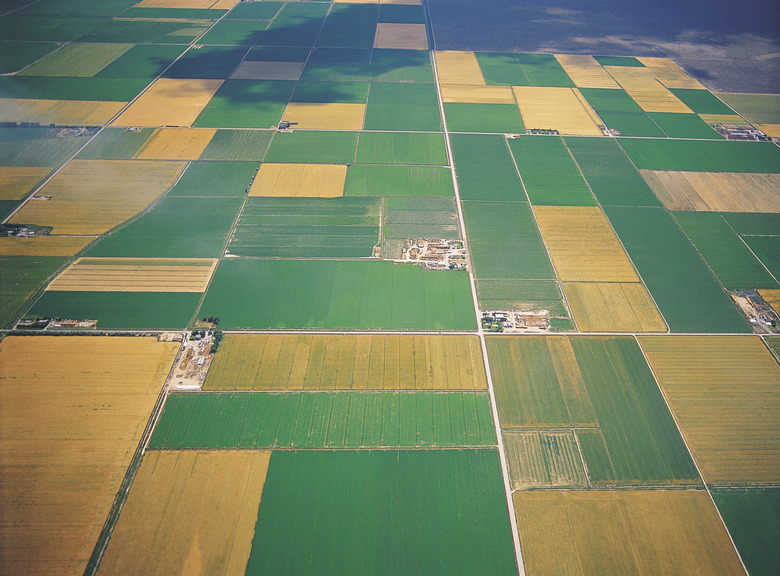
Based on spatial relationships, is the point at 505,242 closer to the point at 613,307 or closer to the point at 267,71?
the point at 613,307

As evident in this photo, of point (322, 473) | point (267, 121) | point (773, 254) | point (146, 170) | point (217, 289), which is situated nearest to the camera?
point (322, 473)

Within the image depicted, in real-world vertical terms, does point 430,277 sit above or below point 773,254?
below

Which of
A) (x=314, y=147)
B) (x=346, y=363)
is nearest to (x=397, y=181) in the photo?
(x=314, y=147)

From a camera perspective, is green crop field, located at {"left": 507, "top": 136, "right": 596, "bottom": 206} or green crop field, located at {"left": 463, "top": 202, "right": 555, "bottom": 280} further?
green crop field, located at {"left": 507, "top": 136, "right": 596, "bottom": 206}

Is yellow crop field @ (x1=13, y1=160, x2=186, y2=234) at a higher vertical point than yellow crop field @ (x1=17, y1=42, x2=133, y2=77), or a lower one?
lower

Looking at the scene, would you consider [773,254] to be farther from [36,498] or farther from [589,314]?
[36,498]

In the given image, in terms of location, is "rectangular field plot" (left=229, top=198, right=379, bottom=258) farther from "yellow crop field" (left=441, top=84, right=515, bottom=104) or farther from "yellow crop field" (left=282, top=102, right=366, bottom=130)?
"yellow crop field" (left=441, top=84, right=515, bottom=104)

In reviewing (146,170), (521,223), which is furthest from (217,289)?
(521,223)

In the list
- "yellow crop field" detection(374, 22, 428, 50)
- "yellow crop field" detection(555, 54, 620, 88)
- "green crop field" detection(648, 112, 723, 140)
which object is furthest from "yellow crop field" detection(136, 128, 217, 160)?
"green crop field" detection(648, 112, 723, 140)
